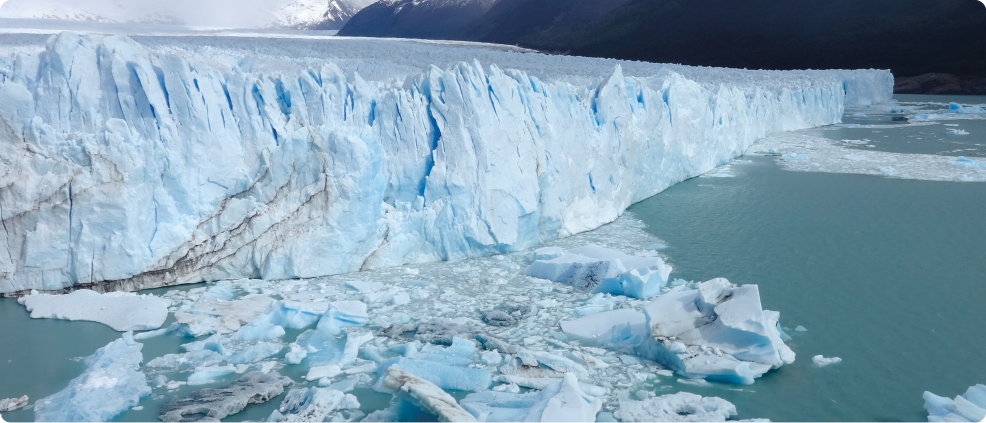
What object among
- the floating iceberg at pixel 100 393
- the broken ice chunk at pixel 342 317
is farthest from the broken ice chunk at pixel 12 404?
the broken ice chunk at pixel 342 317

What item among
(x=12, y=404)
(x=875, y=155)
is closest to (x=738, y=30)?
(x=875, y=155)

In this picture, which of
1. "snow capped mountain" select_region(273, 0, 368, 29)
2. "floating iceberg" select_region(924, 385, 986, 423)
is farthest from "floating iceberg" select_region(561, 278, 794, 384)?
"snow capped mountain" select_region(273, 0, 368, 29)

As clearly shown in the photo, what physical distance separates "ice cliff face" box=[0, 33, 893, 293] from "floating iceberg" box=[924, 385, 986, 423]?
3.08 meters

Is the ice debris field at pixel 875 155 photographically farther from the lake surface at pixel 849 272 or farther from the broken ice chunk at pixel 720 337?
the broken ice chunk at pixel 720 337

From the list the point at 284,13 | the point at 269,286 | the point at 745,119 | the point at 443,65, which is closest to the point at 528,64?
the point at 443,65

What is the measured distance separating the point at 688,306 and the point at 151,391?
289 cm

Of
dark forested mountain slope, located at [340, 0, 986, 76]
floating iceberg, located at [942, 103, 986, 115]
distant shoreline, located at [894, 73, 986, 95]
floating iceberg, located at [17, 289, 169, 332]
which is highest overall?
dark forested mountain slope, located at [340, 0, 986, 76]

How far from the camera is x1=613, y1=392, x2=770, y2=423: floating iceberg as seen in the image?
2.87 metres

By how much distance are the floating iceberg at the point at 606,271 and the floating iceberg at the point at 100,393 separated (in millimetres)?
2618

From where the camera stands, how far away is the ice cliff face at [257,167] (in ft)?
13.7

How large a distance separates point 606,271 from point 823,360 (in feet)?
4.85

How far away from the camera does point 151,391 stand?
10.1 feet

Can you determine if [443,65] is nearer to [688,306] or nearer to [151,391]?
[688,306]

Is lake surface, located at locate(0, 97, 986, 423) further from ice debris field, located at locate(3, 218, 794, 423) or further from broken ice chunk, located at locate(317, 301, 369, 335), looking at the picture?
broken ice chunk, located at locate(317, 301, 369, 335)
